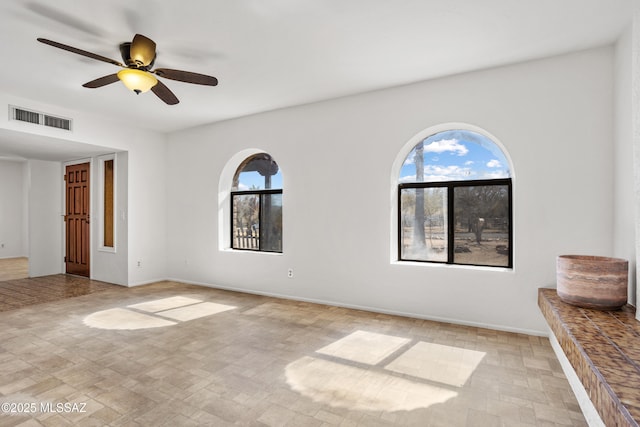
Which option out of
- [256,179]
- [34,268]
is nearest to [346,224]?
[256,179]

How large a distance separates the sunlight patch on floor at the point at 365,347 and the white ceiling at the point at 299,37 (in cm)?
276

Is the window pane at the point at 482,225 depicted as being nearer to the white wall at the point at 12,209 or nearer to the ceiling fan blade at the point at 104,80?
the ceiling fan blade at the point at 104,80

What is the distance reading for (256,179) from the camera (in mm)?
5469

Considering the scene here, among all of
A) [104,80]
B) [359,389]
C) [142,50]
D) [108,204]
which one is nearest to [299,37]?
[142,50]

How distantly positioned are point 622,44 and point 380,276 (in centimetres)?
312

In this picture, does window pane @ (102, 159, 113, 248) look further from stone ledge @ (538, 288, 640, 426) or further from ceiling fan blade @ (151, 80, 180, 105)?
stone ledge @ (538, 288, 640, 426)

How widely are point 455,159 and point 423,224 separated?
85cm

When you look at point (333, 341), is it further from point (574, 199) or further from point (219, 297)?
point (574, 199)

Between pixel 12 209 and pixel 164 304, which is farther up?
pixel 12 209

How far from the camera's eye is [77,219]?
6.52 meters

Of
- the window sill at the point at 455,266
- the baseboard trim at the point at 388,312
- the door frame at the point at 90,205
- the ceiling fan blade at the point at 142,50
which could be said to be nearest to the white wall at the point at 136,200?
the door frame at the point at 90,205

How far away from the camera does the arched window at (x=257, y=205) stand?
17.1 ft

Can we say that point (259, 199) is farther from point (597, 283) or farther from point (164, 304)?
point (597, 283)

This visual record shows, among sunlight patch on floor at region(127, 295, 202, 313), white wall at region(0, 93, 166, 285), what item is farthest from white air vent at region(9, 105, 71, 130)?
sunlight patch on floor at region(127, 295, 202, 313)
